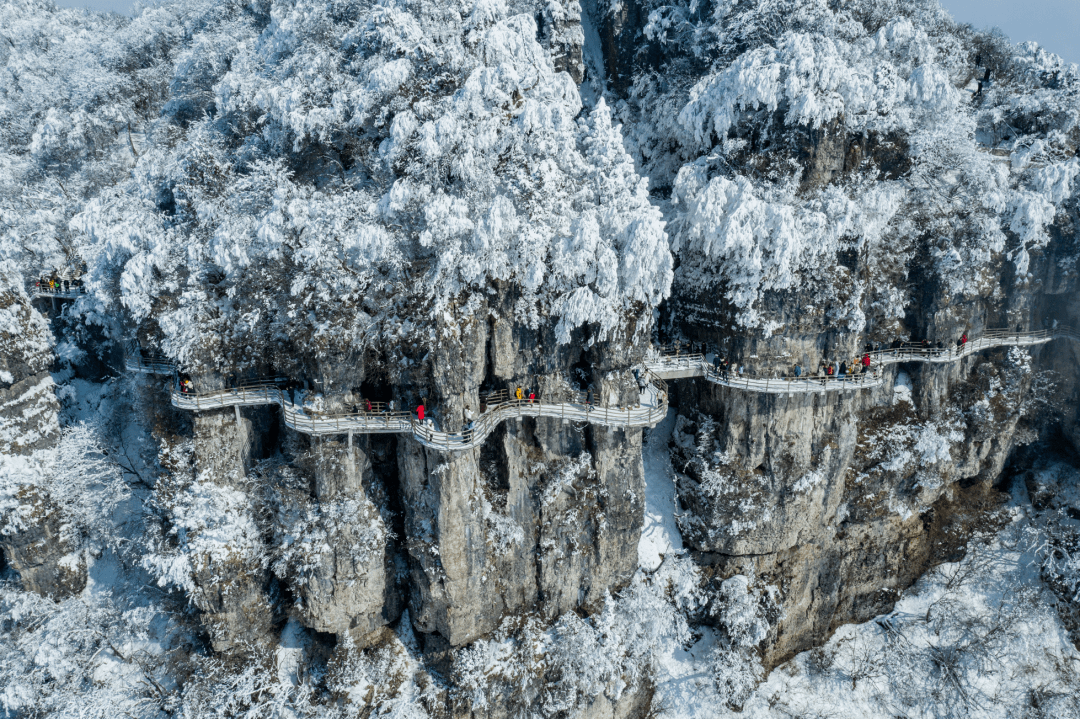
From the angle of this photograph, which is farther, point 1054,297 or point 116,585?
point 1054,297

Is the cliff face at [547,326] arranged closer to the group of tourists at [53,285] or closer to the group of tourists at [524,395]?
the group of tourists at [524,395]

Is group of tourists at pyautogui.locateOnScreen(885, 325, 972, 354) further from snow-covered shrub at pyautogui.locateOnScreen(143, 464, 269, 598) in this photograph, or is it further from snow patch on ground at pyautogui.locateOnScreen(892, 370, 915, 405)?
snow-covered shrub at pyautogui.locateOnScreen(143, 464, 269, 598)

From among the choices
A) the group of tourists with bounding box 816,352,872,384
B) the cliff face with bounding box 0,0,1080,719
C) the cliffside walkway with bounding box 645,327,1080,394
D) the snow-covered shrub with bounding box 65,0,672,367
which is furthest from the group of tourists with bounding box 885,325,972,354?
the snow-covered shrub with bounding box 65,0,672,367

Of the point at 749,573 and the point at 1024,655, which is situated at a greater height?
the point at 749,573

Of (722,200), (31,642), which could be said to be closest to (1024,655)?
(722,200)

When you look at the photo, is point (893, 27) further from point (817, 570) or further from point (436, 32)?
point (817, 570)

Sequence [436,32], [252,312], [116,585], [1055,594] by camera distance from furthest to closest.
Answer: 1. [1055,594]
2. [116,585]
3. [436,32]
4. [252,312]

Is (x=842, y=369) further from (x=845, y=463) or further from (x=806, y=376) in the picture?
(x=845, y=463)

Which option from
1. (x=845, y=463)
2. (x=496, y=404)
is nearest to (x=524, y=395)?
(x=496, y=404)
